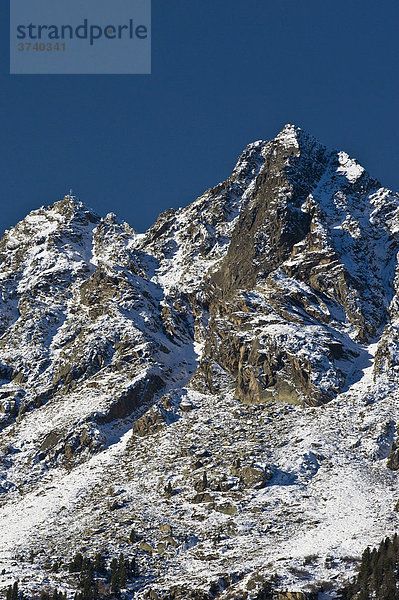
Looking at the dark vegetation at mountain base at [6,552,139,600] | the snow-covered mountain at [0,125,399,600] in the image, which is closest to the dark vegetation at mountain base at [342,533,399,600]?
the snow-covered mountain at [0,125,399,600]

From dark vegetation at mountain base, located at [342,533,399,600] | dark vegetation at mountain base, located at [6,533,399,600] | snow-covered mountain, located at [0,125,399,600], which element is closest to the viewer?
dark vegetation at mountain base, located at [342,533,399,600]

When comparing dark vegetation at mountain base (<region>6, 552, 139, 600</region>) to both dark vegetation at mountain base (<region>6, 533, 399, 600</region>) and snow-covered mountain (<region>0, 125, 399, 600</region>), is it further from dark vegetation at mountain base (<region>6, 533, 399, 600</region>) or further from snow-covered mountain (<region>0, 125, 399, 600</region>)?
snow-covered mountain (<region>0, 125, 399, 600</region>)

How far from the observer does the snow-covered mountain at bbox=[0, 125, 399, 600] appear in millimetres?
109500

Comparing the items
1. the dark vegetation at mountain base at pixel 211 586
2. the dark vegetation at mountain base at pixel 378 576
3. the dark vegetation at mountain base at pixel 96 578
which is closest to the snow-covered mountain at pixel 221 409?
the dark vegetation at mountain base at pixel 211 586

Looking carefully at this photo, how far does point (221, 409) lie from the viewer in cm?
14425

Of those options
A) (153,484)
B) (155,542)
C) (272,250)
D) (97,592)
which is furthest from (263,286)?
(97,592)

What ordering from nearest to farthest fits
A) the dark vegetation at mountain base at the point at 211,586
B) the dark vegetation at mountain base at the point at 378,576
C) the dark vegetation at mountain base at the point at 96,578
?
1. the dark vegetation at mountain base at the point at 378,576
2. the dark vegetation at mountain base at the point at 211,586
3. the dark vegetation at mountain base at the point at 96,578

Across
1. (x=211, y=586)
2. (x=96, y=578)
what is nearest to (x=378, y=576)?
(x=211, y=586)

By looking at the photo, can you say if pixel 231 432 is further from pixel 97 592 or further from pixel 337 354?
pixel 97 592

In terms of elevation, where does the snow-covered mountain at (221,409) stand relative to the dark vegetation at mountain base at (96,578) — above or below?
above

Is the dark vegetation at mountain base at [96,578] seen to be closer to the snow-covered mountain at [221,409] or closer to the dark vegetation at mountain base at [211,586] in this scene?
the dark vegetation at mountain base at [211,586]

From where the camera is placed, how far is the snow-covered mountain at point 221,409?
109500 mm

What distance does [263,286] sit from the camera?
16950 cm

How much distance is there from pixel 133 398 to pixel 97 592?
5377 centimetres
